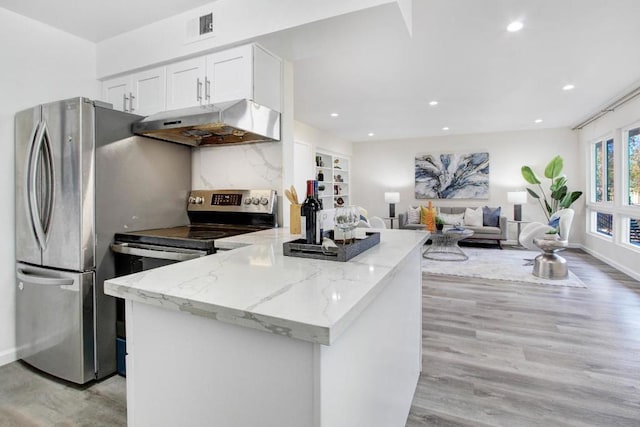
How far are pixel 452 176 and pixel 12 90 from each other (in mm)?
7495

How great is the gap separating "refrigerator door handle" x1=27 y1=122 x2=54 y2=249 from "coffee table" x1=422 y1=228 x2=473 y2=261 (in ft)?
16.6

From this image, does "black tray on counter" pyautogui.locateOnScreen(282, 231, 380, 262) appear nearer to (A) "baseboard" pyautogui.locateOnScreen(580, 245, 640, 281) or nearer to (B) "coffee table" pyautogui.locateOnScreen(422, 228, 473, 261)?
(B) "coffee table" pyautogui.locateOnScreen(422, 228, 473, 261)

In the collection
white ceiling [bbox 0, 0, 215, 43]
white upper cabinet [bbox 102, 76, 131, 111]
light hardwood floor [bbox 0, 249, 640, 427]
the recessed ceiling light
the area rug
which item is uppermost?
the recessed ceiling light

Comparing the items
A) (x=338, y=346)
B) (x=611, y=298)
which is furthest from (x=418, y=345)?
(x=611, y=298)

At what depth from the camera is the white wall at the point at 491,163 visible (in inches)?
271

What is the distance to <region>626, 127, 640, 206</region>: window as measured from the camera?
4.50 m

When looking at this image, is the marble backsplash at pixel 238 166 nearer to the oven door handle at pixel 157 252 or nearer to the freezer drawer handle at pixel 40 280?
the oven door handle at pixel 157 252

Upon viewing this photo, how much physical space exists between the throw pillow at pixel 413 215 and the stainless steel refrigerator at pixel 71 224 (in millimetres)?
6069

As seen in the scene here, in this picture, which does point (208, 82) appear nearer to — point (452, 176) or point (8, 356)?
point (8, 356)

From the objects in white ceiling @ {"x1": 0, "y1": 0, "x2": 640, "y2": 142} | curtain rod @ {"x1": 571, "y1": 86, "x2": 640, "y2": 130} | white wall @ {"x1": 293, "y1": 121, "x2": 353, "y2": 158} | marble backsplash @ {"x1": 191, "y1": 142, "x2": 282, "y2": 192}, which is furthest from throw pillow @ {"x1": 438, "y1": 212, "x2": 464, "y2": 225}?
marble backsplash @ {"x1": 191, "y1": 142, "x2": 282, "y2": 192}

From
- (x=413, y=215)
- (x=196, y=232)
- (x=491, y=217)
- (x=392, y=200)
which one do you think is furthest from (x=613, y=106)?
(x=196, y=232)

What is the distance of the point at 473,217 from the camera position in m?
7.06

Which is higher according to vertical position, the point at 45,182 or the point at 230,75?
the point at 230,75

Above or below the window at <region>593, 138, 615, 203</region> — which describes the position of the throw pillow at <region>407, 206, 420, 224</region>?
below
